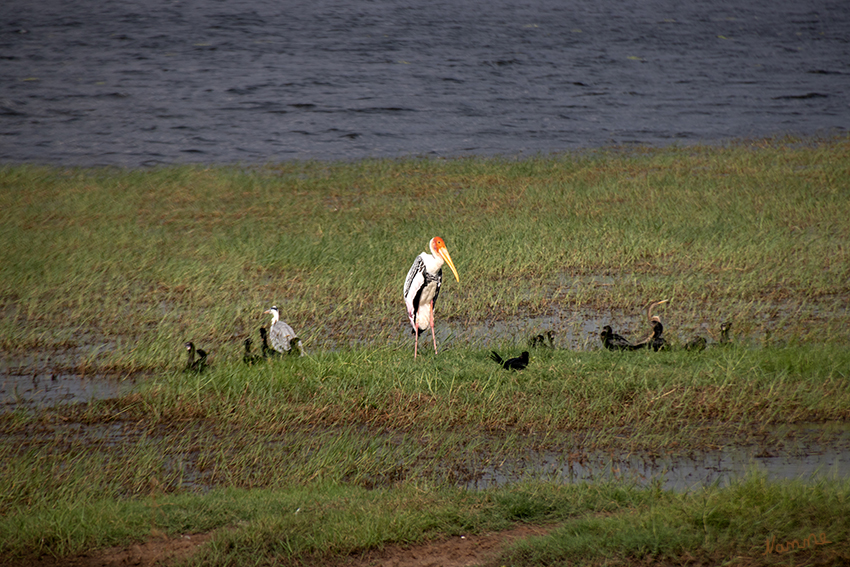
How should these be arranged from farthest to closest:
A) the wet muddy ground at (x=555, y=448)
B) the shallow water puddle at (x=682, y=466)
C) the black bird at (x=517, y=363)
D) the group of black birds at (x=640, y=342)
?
the group of black birds at (x=640, y=342), the black bird at (x=517, y=363), the wet muddy ground at (x=555, y=448), the shallow water puddle at (x=682, y=466)

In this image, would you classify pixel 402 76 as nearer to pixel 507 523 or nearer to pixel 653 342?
pixel 653 342

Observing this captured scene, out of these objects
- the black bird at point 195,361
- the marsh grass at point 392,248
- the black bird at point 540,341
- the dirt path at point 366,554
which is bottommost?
the marsh grass at point 392,248

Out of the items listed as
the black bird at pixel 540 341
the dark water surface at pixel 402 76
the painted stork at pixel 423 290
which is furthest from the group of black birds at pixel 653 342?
the dark water surface at pixel 402 76

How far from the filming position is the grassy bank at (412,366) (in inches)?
181

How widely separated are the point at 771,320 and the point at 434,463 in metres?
4.72

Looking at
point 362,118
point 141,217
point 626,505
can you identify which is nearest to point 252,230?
point 141,217

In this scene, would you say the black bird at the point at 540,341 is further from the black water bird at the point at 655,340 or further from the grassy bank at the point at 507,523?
the grassy bank at the point at 507,523

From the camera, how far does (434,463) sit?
18.6ft

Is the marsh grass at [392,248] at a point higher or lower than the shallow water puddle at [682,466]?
lower

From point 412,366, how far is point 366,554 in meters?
2.69

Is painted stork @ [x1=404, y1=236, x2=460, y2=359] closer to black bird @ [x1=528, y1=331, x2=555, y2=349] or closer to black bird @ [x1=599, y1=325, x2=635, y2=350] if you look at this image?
black bird @ [x1=528, y1=331, x2=555, y2=349]

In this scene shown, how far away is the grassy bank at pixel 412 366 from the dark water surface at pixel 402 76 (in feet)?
28.3

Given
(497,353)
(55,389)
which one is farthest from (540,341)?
(55,389)

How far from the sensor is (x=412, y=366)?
7.03 m
